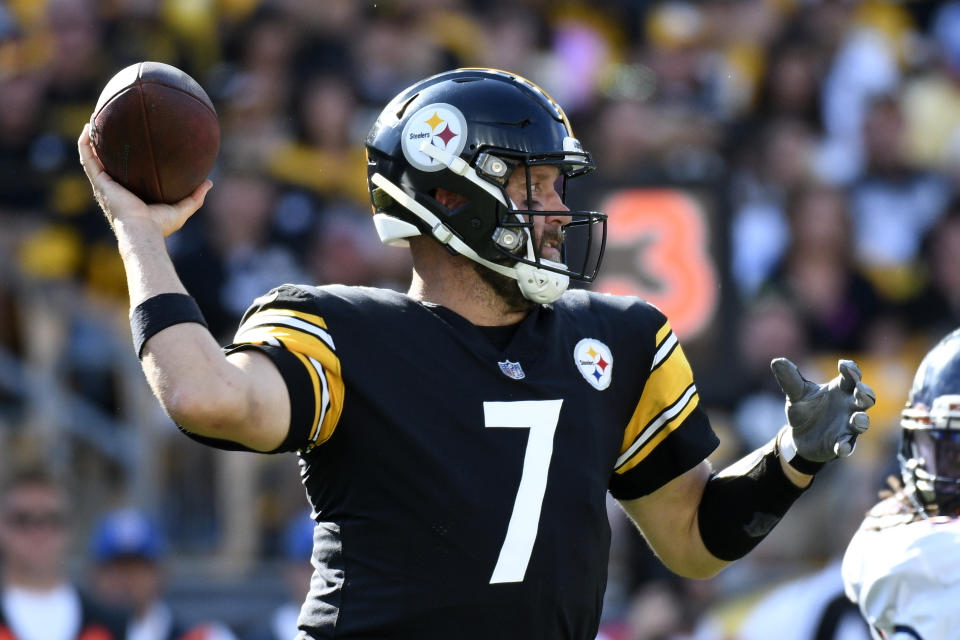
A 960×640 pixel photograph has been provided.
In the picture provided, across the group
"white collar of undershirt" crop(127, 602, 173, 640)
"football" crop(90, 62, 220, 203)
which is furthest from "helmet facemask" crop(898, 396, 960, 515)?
"white collar of undershirt" crop(127, 602, 173, 640)

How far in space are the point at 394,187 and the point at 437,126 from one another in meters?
0.17

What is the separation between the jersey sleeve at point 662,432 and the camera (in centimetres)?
322

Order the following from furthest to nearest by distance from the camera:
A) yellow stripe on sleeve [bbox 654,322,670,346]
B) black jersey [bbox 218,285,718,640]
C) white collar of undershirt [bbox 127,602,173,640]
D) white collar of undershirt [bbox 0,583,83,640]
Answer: white collar of undershirt [bbox 127,602,173,640], white collar of undershirt [bbox 0,583,83,640], yellow stripe on sleeve [bbox 654,322,670,346], black jersey [bbox 218,285,718,640]

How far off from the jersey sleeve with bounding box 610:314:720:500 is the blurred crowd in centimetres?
274

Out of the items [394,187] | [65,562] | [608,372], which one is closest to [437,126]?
[394,187]

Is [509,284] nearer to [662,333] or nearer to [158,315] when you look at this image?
[662,333]

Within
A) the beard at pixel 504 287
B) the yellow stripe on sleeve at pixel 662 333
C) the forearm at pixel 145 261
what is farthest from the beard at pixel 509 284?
the forearm at pixel 145 261

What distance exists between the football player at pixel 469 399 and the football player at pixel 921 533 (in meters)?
0.24

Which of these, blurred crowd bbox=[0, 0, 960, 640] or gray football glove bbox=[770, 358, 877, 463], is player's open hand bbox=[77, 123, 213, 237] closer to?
gray football glove bbox=[770, 358, 877, 463]


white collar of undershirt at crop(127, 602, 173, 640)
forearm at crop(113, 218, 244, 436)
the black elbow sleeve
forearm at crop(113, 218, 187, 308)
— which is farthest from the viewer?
white collar of undershirt at crop(127, 602, 173, 640)

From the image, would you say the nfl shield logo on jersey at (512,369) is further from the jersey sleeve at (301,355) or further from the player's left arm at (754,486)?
the player's left arm at (754,486)

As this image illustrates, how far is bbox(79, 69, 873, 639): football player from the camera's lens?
8.85 feet

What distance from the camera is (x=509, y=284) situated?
3053 mm

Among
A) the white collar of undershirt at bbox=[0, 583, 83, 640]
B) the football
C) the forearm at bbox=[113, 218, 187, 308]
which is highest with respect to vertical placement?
the football
